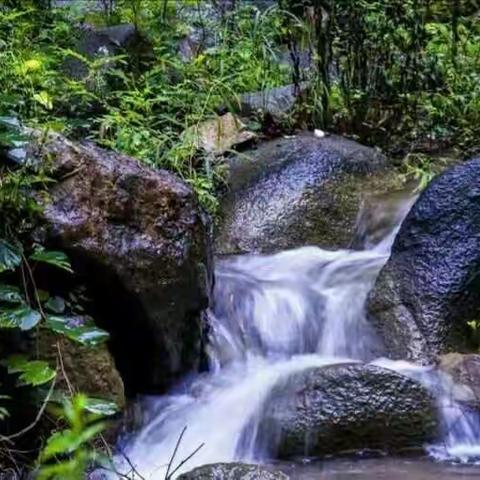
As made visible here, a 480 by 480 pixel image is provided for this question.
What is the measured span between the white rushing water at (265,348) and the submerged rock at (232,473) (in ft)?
1.52

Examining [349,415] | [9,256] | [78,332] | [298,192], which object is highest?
[9,256]

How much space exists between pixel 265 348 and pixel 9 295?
1.69m

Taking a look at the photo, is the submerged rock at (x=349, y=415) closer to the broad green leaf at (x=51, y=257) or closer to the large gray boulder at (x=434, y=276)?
the large gray boulder at (x=434, y=276)

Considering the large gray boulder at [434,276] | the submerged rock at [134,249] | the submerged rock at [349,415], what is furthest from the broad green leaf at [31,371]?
the large gray boulder at [434,276]

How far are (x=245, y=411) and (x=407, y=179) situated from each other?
9.80 ft

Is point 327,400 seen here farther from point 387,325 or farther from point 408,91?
point 408,91

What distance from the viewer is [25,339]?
2.93m

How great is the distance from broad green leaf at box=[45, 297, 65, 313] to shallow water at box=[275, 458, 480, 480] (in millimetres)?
1088

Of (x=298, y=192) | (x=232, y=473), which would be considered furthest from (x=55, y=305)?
(x=298, y=192)

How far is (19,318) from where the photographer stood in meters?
2.68

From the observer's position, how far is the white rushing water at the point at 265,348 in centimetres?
327

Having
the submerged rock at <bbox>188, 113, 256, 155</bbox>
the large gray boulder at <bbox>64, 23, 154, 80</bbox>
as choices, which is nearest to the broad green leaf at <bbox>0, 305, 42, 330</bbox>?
the submerged rock at <bbox>188, 113, 256, 155</bbox>

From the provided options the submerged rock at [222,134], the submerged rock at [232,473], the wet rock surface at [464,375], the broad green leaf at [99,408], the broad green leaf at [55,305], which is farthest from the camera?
the submerged rock at [222,134]

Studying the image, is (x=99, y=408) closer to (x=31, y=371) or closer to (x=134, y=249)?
(x=31, y=371)
